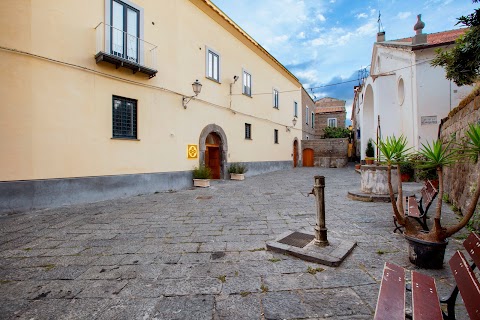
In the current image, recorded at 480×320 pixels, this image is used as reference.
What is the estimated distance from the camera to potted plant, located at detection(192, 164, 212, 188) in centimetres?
978

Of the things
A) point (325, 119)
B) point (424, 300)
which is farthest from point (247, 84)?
point (325, 119)

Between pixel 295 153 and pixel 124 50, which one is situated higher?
pixel 124 50

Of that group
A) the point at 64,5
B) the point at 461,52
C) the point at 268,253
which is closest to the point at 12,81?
the point at 64,5

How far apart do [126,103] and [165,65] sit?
2247 millimetres

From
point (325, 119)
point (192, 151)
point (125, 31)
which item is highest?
point (325, 119)

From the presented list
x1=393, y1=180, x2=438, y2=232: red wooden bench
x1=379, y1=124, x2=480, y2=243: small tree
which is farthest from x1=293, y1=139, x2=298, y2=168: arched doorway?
x1=379, y1=124, x2=480, y2=243: small tree

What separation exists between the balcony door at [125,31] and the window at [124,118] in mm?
1426

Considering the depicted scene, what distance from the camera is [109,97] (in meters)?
7.33

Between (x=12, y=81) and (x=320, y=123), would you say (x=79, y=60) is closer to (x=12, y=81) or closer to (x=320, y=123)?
(x=12, y=81)

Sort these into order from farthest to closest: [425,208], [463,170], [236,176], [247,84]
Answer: [247,84] < [236,176] < [463,170] < [425,208]

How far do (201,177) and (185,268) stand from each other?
284 inches

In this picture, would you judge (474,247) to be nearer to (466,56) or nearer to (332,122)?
(466,56)

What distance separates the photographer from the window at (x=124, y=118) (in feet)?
24.8

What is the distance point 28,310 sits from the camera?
2090 mm
